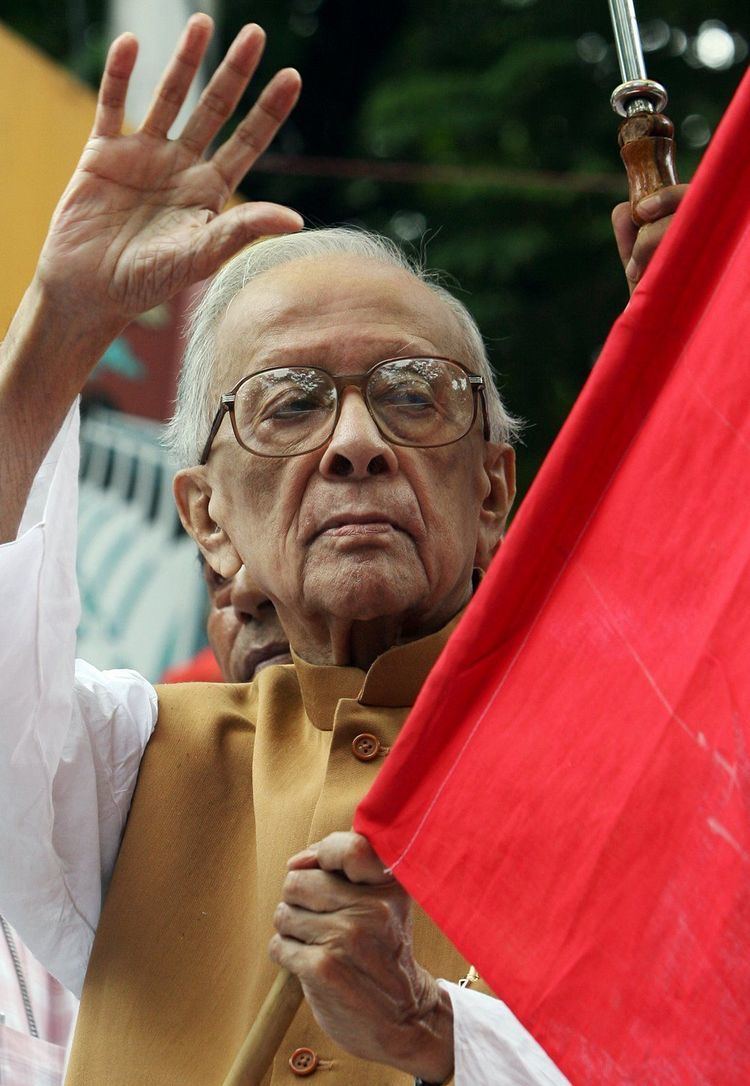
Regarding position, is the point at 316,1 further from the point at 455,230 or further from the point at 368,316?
the point at 368,316

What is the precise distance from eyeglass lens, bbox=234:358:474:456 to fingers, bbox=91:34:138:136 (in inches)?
16.9

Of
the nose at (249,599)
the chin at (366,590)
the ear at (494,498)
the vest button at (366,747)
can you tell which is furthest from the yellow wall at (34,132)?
the vest button at (366,747)

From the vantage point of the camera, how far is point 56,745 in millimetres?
2258

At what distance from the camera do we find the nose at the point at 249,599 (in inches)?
130

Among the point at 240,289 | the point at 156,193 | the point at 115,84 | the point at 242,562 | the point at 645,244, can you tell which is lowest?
the point at 242,562

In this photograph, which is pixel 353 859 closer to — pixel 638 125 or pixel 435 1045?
pixel 435 1045

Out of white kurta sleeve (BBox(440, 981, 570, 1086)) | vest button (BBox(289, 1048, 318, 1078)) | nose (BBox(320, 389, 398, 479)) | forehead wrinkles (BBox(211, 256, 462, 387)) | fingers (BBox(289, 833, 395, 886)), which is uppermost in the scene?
forehead wrinkles (BBox(211, 256, 462, 387))

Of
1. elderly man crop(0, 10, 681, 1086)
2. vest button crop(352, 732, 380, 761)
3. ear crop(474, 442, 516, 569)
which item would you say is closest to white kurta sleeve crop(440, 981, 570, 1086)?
elderly man crop(0, 10, 681, 1086)

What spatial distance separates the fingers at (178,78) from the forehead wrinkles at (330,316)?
298mm

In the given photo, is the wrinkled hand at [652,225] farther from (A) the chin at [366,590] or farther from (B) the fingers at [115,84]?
(B) the fingers at [115,84]

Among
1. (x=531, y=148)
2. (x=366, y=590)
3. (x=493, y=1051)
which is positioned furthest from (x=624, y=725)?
(x=531, y=148)

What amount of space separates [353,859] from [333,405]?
84cm

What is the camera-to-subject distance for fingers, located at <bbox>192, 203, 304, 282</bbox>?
221 cm

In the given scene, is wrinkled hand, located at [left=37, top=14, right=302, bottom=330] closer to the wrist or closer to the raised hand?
the raised hand
